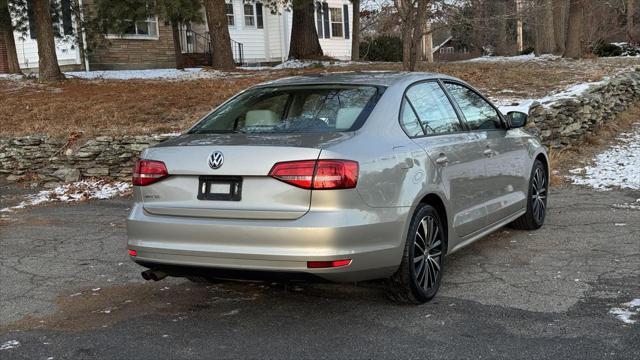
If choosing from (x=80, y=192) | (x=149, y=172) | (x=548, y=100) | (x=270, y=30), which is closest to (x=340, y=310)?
(x=149, y=172)

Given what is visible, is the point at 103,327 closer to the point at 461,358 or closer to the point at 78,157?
the point at 461,358

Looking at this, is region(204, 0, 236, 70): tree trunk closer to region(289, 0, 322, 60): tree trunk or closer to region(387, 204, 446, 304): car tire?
region(289, 0, 322, 60): tree trunk

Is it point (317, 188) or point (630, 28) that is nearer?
point (317, 188)

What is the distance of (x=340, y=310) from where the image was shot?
15.5 ft

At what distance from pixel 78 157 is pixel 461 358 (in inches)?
306

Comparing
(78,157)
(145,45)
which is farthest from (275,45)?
(78,157)

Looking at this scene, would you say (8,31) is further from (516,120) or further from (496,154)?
(496,154)

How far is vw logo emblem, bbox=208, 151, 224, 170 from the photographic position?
4238 millimetres

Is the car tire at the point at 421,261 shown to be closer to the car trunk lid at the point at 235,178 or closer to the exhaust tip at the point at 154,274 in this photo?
the car trunk lid at the point at 235,178

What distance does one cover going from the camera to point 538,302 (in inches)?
187

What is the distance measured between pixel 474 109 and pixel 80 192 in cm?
600

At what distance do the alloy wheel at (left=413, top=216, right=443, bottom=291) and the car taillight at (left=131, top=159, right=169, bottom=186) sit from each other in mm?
1711

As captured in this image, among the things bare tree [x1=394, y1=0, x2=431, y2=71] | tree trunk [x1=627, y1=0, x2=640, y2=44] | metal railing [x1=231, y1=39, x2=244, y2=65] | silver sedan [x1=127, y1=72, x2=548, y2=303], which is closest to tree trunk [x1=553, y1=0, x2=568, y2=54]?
tree trunk [x1=627, y1=0, x2=640, y2=44]

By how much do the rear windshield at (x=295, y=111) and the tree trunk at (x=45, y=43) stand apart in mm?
13229
